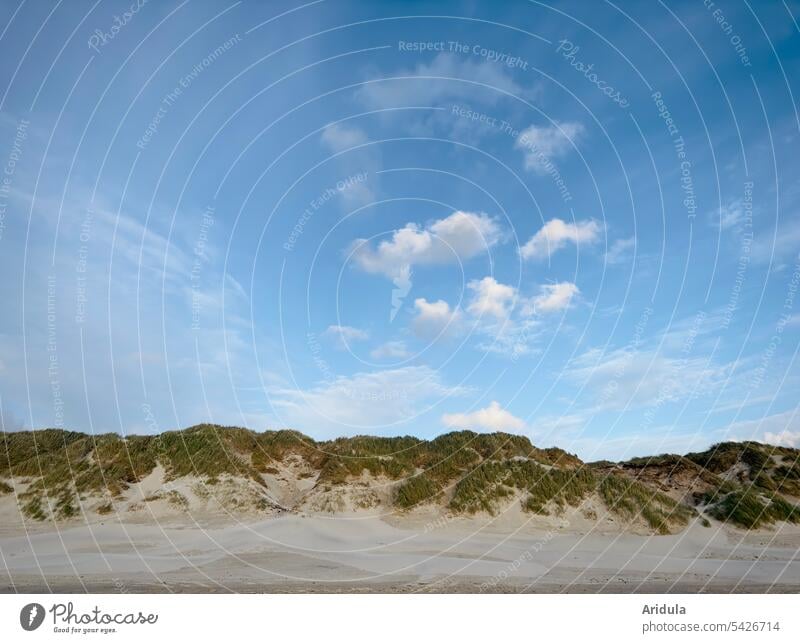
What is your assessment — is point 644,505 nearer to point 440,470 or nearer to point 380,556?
point 440,470

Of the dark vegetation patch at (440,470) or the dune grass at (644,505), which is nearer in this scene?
the dune grass at (644,505)

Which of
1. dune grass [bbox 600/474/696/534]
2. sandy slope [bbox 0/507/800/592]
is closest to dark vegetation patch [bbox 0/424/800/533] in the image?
dune grass [bbox 600/474/696/534]

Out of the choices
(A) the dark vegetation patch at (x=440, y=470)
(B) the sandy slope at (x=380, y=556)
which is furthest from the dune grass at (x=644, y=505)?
(B) the sandy slope at (x=380, y=556)

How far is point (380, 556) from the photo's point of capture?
70.3 feet

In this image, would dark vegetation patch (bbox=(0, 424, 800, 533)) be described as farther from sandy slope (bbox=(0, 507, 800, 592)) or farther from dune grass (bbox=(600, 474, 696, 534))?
sandy slope (bbox=(0, 507, 800, 592))

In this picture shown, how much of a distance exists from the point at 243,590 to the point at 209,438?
18.4 m

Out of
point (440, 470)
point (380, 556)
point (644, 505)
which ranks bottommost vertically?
point (380, 556)

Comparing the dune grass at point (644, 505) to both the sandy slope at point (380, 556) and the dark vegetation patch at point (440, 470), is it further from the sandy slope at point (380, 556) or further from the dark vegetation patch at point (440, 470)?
the sandy slope at point (380, 556)

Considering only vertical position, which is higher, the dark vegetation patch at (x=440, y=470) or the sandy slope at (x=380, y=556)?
the dark vegetation patch at (x=440, y=470)

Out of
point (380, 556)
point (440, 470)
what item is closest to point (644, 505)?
point (440, 470)

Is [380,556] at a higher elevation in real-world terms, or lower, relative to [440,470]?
lower

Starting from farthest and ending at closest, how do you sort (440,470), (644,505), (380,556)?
(440,470) < (644,505) < (380,556)

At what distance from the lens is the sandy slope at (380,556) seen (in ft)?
57.7

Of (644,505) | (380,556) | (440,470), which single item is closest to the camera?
(380,556)
